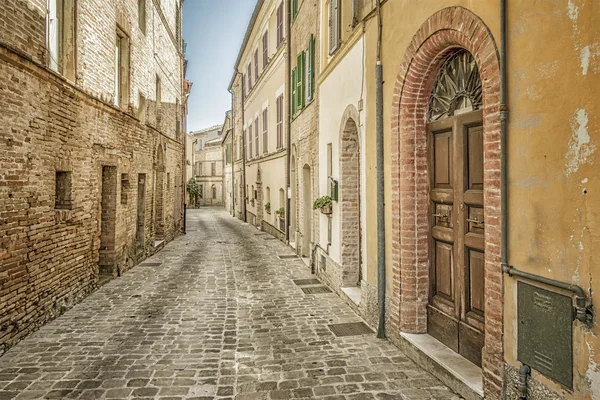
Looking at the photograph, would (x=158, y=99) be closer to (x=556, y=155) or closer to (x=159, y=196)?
(x=159, y=196)

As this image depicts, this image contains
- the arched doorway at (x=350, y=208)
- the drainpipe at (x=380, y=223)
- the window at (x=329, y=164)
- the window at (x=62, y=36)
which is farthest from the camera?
the window at (x=329, y=164)

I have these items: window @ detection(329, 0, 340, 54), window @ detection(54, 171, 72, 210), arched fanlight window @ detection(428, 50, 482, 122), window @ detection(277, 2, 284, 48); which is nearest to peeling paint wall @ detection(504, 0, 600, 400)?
arched fanlight window @ detection(428, 50, 482, 122)

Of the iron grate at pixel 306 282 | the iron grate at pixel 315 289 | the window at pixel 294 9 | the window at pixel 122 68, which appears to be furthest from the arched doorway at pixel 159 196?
the iron grate at pixel 315 289

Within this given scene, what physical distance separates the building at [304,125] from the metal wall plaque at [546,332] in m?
6.22

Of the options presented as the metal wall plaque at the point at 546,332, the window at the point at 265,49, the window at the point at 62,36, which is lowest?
the metal wall plaque at the point at 546,332

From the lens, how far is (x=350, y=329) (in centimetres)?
609

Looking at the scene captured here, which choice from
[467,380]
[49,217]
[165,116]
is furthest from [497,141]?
[165,116]

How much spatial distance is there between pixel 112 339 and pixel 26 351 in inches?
→ 39.5

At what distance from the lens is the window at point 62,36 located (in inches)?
272

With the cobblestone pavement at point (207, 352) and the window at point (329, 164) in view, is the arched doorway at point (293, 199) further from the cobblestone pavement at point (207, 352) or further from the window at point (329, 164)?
A: the cobblestone pavement at point (207, 352)

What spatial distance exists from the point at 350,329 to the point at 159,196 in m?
10.9

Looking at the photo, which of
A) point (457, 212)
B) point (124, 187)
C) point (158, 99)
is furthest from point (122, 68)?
point (457, 212)

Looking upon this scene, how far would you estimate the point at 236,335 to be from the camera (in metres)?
5.89

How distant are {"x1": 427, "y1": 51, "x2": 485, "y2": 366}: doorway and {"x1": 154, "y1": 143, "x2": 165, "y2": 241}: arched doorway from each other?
38.6 feet
